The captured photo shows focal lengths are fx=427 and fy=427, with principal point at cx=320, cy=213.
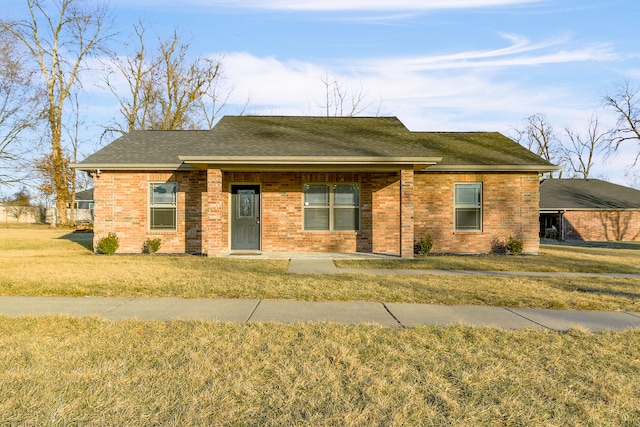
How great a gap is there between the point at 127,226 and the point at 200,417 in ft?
40.2

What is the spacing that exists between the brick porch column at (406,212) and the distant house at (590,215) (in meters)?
18.0

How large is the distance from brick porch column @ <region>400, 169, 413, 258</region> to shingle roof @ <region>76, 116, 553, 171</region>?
0.63 m

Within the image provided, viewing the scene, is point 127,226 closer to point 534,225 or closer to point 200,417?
point 200,417

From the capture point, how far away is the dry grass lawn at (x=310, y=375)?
2.90 m

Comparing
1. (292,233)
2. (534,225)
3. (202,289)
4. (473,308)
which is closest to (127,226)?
(292,233)

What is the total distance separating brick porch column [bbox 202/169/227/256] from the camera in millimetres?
12375

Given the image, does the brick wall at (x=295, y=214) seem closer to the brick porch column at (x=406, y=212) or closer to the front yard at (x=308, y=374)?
the brick porch column at (x=406, y=212)

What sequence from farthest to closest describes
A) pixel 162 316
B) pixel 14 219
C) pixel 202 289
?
pixel 14 219, pixel 202 289, pixel 162 316

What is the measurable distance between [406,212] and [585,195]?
Answer: 2210 cm

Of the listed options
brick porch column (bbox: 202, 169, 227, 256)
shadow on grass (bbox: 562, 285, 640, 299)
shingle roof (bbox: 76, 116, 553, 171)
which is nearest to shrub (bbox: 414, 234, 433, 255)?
shingle roof (bbox: 76, 116, 553, 171)

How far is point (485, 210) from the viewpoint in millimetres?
14211

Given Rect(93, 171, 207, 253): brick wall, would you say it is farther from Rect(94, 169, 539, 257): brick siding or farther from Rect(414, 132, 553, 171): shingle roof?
Rect(414, 132, 553, 171): shingle roof

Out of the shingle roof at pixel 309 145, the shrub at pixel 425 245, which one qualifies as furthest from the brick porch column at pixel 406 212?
the shrub at pixel 425 245

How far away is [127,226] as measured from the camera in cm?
1377
